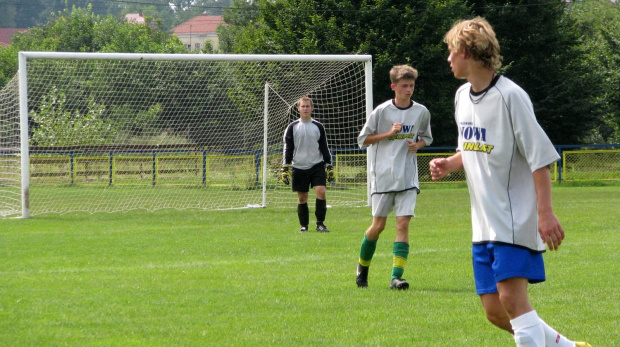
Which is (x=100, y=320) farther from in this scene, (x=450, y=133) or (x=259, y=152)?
(x=450, y=133)

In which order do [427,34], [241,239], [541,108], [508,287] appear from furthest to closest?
[541,108]
[427,34]
[241,239]
[508,287]

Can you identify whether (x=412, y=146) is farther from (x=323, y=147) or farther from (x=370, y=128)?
(x=323, y=147)

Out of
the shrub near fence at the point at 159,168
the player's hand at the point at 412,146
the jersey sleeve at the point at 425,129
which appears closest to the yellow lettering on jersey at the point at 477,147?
the player's hand at the point at 412,146

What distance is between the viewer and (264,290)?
7.77 m

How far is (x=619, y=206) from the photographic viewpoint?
751 inches

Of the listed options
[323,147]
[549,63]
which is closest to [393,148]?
[323,147]

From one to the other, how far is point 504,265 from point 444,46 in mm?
29067

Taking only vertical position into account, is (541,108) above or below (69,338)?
above

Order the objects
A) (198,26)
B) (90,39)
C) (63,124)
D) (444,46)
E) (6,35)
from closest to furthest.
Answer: (63,124), (444,46), (90,39), (6,35), (198,26)

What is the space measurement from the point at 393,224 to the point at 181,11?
190 m

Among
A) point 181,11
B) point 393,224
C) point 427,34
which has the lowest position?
point 393,224

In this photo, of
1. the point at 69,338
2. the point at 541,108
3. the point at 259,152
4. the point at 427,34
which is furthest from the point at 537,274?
the point at 541,108

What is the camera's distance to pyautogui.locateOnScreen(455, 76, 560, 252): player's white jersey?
4.16 meters

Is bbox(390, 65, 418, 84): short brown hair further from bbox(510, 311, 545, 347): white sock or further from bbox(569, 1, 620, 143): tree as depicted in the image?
bbox(569, 1, 620, 143): tree
